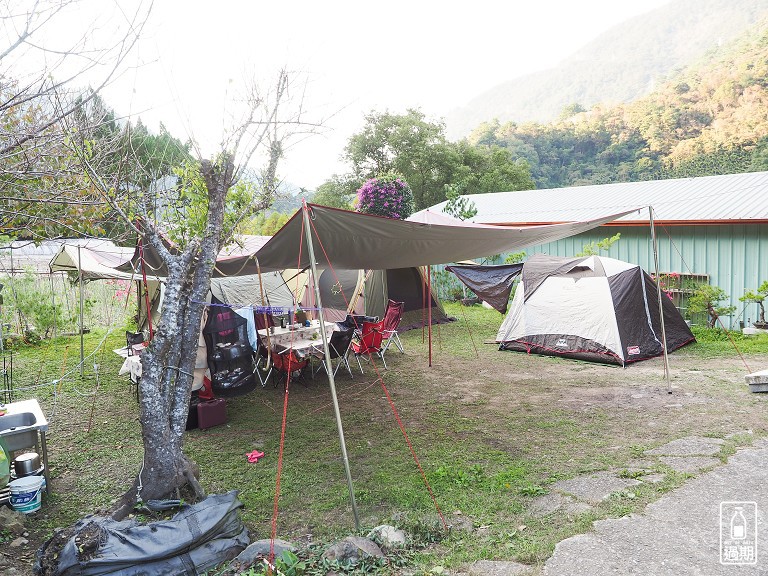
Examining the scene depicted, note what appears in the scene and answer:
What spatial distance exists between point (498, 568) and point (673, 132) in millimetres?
24679

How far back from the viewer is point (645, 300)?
690cm

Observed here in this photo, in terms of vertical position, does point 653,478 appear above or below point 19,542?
above

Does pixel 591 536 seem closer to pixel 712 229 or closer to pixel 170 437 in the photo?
pixel 170 437

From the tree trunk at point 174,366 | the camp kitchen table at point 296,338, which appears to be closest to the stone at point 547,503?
the tree trunk at point 174,366

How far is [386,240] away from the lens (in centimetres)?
484

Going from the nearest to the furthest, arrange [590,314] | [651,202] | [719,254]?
1. [590,314]
2. [719,254]
3. [651,202]

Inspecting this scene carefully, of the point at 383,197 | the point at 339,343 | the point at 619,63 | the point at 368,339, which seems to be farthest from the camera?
the point at 619,63

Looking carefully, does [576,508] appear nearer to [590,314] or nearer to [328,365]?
[328,365]

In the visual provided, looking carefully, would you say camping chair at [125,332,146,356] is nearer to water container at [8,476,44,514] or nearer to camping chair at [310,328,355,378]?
camping chair at [310,328,355,378]

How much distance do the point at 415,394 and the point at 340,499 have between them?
2418mm

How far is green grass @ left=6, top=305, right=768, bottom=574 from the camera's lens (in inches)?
124

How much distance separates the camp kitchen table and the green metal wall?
4793 mm

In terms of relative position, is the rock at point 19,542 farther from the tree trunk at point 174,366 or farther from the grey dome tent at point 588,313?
the grey dome tent at point 588,313

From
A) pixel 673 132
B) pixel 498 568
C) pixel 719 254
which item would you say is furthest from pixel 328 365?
pixel 673 132
